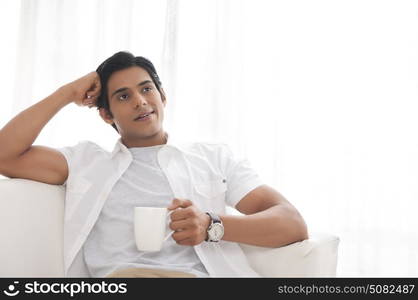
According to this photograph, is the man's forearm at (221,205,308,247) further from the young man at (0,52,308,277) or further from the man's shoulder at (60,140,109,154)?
the man's shoulder at (60,140,109,154)

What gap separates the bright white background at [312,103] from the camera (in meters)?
2.87

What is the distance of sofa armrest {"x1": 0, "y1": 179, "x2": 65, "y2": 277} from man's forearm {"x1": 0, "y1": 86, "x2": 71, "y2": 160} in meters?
0.11

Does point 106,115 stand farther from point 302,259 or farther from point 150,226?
point 302,259

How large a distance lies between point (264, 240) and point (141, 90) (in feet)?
2.36

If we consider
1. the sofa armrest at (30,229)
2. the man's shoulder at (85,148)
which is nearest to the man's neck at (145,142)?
the man's shoulder at (85,148)

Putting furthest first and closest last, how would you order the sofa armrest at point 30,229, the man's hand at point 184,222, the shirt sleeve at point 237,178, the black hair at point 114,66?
the black hair at point 114,66 → the shirt sleeve at point 237,178 → the sofa armrest at point 30,229 → the man's hand at point 184,222

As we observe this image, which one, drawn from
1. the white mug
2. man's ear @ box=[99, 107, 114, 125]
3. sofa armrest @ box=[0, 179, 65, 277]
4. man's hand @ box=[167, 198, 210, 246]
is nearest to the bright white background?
man's ear @ box=[99, 107, 114, 125]

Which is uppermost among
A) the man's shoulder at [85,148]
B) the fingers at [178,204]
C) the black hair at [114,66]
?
the black hair at [114,66]

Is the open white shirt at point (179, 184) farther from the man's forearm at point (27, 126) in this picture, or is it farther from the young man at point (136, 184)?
the man's forearm at point (27, 126)

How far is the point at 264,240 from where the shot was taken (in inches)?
63.1

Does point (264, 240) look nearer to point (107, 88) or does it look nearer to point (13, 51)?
point (107, 88)

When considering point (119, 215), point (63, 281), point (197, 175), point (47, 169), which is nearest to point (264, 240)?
point (197, 175)

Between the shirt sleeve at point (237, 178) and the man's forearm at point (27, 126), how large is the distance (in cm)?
63

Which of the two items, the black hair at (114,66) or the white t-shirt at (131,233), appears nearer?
the white t-shirt at (131,233)
